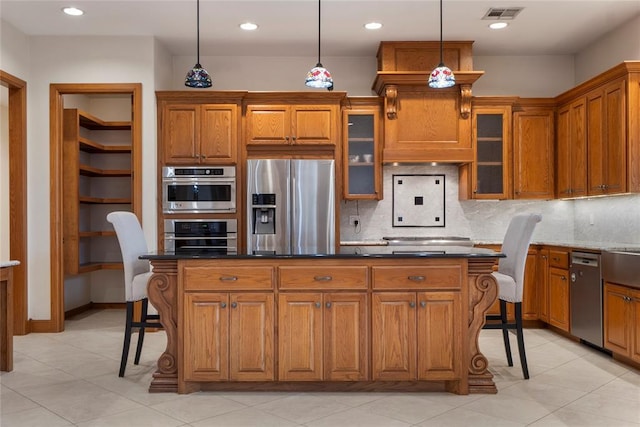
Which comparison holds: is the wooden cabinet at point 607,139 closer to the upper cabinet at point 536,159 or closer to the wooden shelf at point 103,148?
the upper cabinet at point 536,159

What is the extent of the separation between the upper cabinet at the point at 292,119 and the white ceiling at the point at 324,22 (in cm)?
61

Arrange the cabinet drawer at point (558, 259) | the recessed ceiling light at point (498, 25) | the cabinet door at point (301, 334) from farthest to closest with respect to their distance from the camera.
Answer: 1. the recessed ceiling light at point (498, 25)
2. the cabinet drawer at point (558, 259)
3. the cabinet door at point (301, 334)

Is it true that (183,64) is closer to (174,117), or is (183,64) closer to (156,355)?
(174,117)

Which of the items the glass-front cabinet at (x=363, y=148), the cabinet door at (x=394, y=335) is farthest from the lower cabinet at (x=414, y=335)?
the glass-front cabinet at (x=363, y=148)

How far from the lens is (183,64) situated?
227 inches

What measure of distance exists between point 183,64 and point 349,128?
2.02m

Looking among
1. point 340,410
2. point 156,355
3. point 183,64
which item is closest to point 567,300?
point 340,410

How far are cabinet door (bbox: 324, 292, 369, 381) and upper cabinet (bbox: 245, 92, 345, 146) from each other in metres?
2.53

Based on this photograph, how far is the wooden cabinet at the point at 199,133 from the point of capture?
512 cm

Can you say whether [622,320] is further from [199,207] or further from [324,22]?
[199,207]

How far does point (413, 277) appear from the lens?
3027 mm

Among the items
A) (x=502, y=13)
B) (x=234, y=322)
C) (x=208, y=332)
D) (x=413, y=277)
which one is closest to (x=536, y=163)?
(x=502, y=13)

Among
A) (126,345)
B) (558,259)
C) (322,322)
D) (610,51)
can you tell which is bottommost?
(126,345)

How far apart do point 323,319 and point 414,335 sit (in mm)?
540
